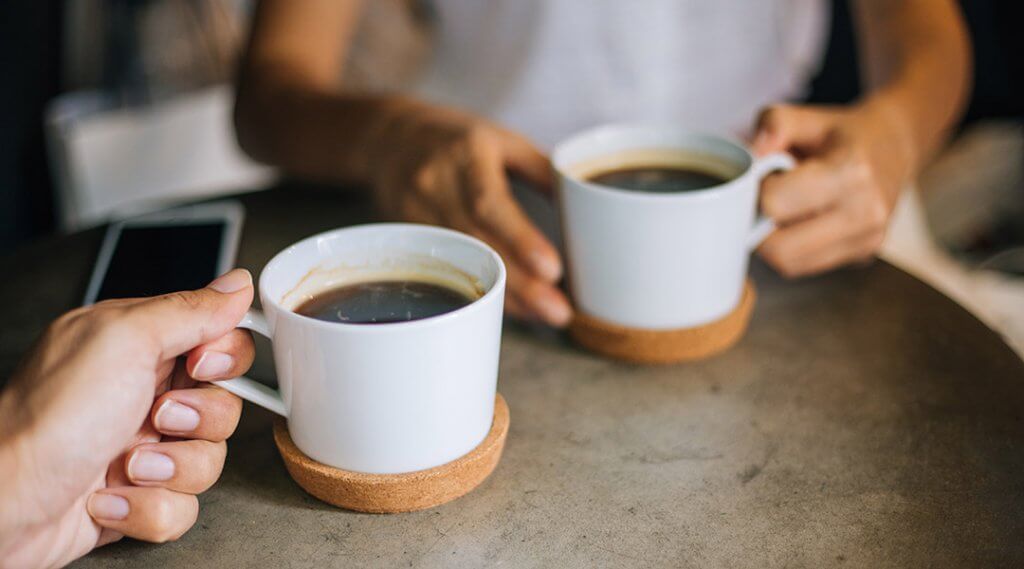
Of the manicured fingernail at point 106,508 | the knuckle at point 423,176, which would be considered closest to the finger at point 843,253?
the knuckle at point 423,176

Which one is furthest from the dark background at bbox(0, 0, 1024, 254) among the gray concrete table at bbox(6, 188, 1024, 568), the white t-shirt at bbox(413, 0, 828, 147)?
the gray concrete table at bbox(6, 188, 1024, 568)

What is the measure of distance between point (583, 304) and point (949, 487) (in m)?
0.32

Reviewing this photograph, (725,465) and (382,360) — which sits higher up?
(382,360)

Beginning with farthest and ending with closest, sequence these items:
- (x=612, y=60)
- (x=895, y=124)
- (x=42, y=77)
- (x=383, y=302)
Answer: (x=42, y=77)
(x=612, y=60)
(x=895, y=124)
(x=383, y=302)

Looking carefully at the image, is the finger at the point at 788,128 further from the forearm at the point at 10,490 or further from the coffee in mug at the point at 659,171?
the forearm at the point at 10,490

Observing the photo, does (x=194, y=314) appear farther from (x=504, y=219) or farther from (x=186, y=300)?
(x=504, y=219)

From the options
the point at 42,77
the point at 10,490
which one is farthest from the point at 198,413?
the point at 42,77

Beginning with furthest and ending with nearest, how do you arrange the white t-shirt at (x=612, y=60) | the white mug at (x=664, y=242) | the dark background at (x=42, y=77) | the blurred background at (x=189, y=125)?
the dark background at (x=42, y=77)
the blurred background at (x=189, y=125)
the white t-shirt at (x=612, y=60)
the white mug at (x=664, y=242)

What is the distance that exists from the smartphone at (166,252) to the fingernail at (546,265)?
296 mm

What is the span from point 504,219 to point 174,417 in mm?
341

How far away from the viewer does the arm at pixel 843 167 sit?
0.88 metres

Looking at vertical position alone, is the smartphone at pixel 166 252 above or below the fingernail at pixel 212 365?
below

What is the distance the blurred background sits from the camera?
1543 millimetres

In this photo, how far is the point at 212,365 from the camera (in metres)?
0.60
